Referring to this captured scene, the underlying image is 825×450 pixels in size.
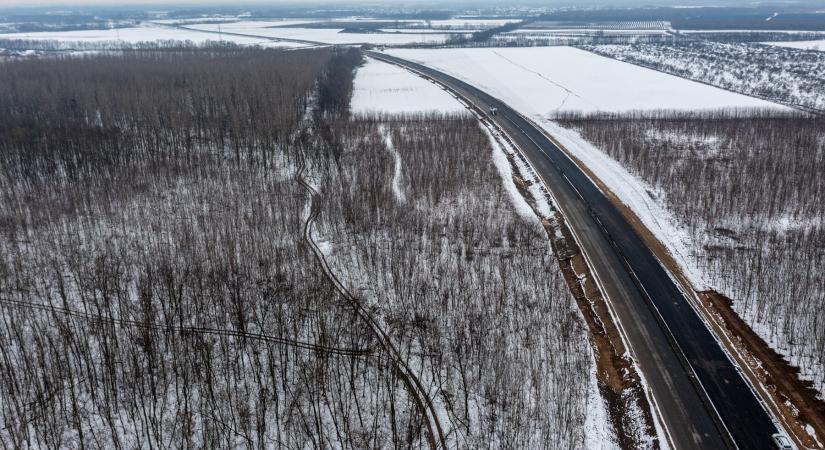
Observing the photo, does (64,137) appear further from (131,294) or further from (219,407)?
(219,407)

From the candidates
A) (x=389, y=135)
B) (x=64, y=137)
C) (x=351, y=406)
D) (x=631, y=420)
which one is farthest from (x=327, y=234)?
(x=64, y=137)

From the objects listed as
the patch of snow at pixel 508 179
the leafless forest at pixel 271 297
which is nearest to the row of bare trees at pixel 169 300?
the leafless forest at pixel 271 297

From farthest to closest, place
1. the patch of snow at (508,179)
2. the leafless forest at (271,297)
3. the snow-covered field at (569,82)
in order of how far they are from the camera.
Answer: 1. the snow-covered field at (569,82)
2. the patch of snow at (508,179)
3. the leafless forest at (271,297)

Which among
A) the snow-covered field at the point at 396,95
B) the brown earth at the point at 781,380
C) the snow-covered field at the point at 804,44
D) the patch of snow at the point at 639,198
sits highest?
the snow-covered field at the point at 804,44

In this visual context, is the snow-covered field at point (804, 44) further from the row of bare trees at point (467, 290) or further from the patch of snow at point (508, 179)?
the row of bare trees at point (467, 290)

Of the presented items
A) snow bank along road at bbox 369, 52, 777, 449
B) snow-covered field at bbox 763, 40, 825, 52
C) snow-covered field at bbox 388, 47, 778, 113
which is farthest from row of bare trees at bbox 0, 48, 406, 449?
snow-covered field at bbox 763, 40, 825, 52

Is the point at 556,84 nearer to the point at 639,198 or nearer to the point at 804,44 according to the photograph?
the point at 639,198
